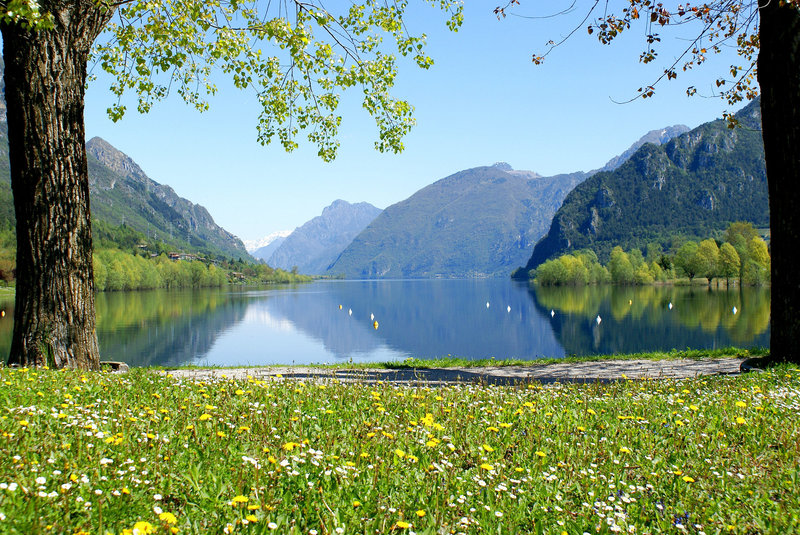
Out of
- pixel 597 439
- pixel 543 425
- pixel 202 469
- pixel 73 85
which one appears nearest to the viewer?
pixel 202 469

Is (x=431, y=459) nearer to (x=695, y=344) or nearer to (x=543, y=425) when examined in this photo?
(x=543, y=425)

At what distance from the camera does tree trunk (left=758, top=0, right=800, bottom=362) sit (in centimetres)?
1120

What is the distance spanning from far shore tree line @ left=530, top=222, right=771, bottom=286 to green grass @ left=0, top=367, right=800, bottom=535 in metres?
95.8

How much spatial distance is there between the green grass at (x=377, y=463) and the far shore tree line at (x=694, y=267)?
95783 mm

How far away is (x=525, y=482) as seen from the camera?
4.18m

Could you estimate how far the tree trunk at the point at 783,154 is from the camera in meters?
11.2

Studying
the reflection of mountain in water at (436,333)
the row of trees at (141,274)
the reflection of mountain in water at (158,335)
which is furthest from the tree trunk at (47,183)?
the row of trees at (141,274)

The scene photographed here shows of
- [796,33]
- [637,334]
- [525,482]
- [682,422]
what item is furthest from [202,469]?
[637,334]

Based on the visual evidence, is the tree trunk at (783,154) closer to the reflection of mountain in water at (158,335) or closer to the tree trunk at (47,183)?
the tree trunk at (47,183)

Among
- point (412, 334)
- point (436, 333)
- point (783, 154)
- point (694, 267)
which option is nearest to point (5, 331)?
point (412, 334)

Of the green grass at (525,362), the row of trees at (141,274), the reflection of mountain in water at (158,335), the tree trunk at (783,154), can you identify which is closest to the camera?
the tree trunk at (783,154)

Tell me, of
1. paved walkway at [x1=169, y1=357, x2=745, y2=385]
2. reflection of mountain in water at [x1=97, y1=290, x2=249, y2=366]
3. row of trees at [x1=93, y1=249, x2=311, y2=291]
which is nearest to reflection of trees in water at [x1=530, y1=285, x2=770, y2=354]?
paved walkway at [x1=169, y1=357, x2=745, y2=385]

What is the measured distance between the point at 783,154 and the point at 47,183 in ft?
46.4

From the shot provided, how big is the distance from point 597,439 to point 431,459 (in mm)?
1834
